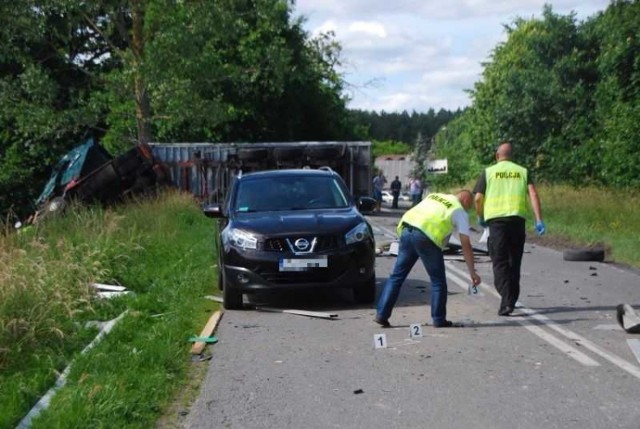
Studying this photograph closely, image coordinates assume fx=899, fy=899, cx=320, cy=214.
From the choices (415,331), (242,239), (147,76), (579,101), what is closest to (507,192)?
(415,331)

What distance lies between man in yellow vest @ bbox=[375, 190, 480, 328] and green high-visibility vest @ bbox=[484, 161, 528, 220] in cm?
82

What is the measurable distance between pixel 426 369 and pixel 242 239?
3713 millimetres

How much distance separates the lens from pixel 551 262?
15.8 meters

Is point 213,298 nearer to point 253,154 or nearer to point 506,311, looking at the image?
point 506,311

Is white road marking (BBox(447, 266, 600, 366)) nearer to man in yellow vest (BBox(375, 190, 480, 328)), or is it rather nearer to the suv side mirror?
man in yellow vest (BBox(375, 190, 480, 328))

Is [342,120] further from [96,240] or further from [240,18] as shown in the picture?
[96,240]

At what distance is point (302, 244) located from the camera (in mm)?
10188

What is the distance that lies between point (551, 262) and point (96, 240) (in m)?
7.80

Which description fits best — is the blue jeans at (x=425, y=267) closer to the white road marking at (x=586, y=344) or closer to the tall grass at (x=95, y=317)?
the white road marking at (x=586, y=344)

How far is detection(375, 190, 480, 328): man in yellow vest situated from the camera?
8898 millimetres

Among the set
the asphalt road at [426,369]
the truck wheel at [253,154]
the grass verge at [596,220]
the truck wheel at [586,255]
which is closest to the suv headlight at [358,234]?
the asphalt road at [426,369]

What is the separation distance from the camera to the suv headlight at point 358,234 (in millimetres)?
10391

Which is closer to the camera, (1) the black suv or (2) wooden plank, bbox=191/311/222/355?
(2) wooden plank, bbox=191/311/222/355

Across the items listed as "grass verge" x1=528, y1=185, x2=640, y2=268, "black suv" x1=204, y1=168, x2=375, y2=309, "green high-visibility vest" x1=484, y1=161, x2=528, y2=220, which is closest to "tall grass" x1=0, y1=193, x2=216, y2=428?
"black suv" x1=204, y1=168, x2=375, y2=309
